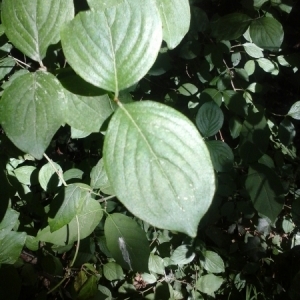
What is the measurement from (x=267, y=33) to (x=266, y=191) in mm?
493

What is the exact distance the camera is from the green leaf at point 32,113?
0.48m

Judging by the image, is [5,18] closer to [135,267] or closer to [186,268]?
[135,267]

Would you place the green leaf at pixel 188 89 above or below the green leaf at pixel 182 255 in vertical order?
above

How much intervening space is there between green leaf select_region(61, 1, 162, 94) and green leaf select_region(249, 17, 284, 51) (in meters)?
0.76

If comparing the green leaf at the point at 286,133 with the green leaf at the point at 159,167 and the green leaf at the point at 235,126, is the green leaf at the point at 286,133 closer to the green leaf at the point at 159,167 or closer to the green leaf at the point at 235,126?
the green leaf at the point at 235,126

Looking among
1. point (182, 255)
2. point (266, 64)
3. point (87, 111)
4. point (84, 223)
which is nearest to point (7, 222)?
point (84, 223)

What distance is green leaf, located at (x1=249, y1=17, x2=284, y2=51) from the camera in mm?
1104

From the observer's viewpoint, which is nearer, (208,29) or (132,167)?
(132,167)

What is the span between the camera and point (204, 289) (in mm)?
1717

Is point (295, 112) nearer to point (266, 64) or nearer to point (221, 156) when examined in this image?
point (266, 64)

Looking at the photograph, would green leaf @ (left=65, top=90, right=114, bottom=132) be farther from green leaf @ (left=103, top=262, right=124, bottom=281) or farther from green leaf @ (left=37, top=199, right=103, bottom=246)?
green leaf @ (left=103, top=262, right=124, bottom=281)

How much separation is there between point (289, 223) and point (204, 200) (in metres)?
1.48

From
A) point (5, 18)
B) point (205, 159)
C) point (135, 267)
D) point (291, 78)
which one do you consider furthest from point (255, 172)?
point (291, 78)

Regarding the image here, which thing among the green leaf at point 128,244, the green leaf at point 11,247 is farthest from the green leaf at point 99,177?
the green leaf at point 11,247
